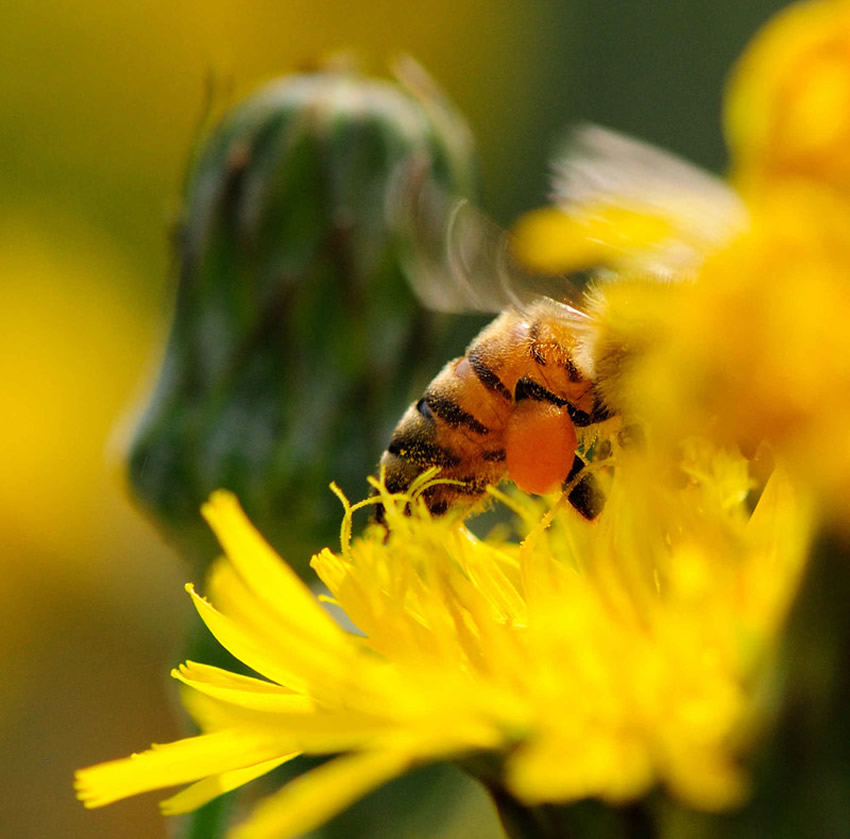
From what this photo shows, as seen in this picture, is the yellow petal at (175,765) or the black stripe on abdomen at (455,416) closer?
the yellow petal at (175,765)

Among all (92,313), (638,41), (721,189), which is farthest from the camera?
(638,41)

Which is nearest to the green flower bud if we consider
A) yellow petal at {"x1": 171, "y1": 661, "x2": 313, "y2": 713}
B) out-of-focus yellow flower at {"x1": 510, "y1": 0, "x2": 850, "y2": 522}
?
out-of-focus yellow flower at {"x1": 510, "y1": 0, "x2": 850, "y2": 522}

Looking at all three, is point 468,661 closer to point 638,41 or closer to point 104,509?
point 104,509

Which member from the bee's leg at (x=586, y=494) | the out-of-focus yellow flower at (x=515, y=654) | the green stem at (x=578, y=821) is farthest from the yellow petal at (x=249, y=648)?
the bee's leg at (x=586, y=494)

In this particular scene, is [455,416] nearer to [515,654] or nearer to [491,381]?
[491,381]

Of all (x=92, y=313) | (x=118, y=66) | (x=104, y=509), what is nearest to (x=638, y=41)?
(x=118, y=66)

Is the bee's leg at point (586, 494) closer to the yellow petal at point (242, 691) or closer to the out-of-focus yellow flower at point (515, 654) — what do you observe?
the out-of-focus yellow flower at point (515, 654)

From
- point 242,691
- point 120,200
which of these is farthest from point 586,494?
point 120,200
